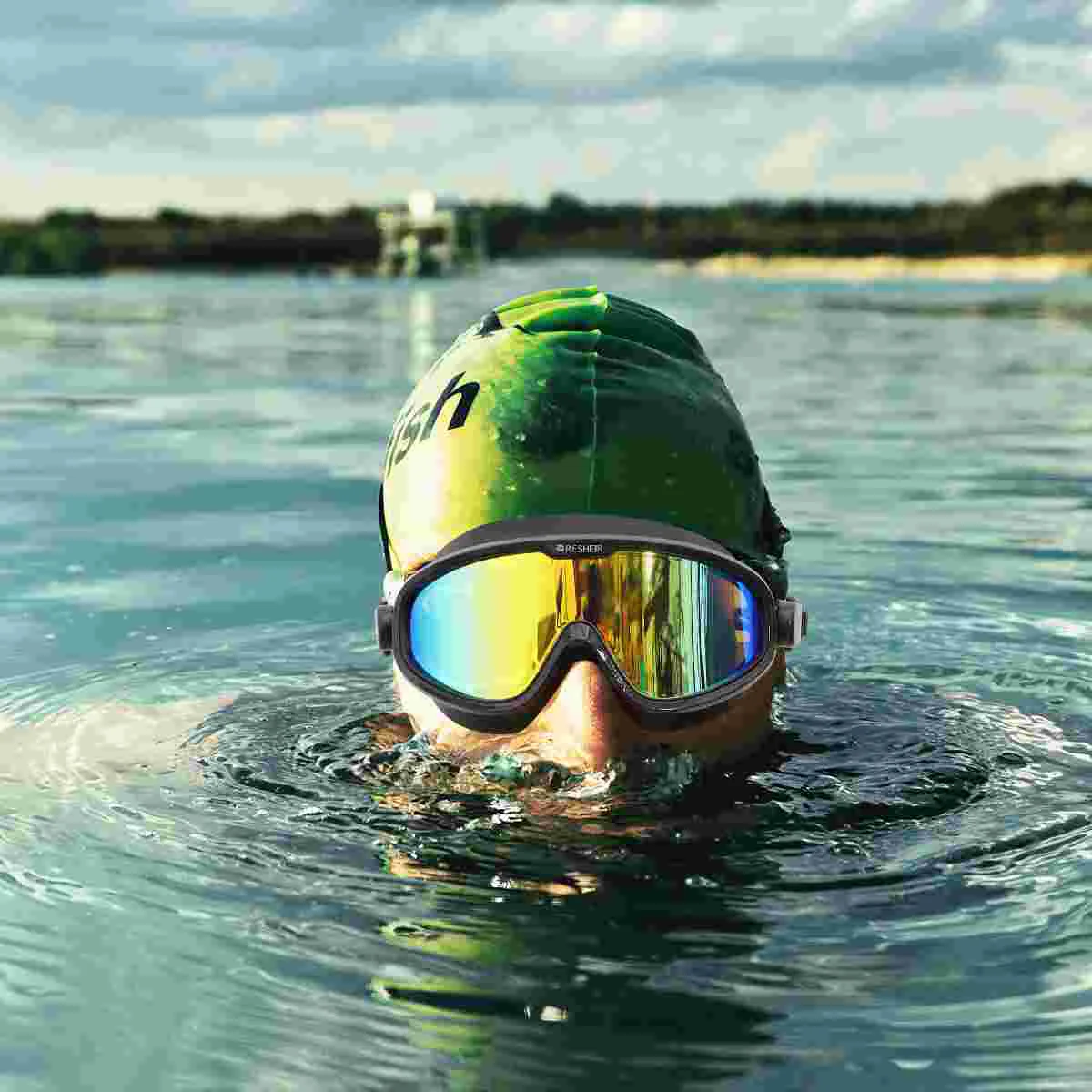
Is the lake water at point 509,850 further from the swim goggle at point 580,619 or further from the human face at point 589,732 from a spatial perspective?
the swim goggle at point 580,619

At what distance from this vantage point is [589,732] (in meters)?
3.69

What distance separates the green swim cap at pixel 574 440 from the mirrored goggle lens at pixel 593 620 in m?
0.15

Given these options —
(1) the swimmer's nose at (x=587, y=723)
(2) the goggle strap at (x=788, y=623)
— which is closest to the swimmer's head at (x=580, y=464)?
(1) the swimmer's nose at (x=587, y=723)

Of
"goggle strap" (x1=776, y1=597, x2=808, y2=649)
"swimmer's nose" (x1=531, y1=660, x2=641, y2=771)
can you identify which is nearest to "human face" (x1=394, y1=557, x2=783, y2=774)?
"swimmer's nose" (x1=531, y1=660, x2=641, y2=771)

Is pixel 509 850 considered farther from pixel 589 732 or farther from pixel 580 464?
pixel 580 464

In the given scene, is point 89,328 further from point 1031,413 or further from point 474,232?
point 474,232

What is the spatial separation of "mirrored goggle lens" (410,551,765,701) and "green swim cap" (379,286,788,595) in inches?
5.9

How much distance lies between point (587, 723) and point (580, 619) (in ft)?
0.65

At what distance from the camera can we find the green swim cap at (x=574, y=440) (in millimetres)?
3896

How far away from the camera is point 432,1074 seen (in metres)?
2.53

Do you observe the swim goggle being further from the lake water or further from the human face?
the lake water

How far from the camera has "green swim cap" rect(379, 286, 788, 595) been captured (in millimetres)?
3896

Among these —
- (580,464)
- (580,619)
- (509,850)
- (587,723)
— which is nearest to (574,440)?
(580,464)

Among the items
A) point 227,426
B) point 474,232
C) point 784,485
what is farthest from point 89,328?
point 474,232
